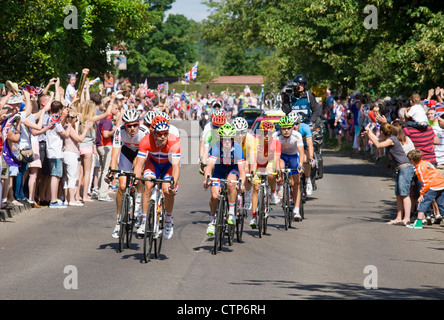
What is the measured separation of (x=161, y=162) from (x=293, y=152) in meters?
3.89

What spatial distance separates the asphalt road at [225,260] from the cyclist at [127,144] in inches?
31.4

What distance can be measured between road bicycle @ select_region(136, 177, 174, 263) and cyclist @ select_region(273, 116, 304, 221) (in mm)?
3875

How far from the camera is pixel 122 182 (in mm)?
12367

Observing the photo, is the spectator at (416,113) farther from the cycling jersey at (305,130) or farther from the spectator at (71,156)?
the spectator at (71,156)

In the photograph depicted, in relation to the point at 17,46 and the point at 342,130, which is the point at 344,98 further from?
the point at 17,46

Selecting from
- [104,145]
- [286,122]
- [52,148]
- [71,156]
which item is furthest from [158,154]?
[104,145]

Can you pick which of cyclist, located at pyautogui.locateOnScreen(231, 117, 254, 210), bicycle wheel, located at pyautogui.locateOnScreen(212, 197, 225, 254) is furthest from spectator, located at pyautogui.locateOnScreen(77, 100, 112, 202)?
bicycle wheel, located at pyautogui.locateOnScreen(212, 197, 225, 254)

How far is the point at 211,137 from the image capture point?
1393 cm

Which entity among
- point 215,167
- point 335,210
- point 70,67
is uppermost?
point 70,67

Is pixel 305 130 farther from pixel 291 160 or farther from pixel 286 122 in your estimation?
pixel 286 122

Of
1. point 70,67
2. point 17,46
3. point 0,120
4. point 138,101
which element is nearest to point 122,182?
point 0,120

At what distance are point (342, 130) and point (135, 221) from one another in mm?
24608

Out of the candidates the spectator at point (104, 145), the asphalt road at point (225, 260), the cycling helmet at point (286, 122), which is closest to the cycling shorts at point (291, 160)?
the cycling helmet at point (286, 122)

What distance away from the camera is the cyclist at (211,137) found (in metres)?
13.0
